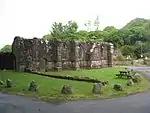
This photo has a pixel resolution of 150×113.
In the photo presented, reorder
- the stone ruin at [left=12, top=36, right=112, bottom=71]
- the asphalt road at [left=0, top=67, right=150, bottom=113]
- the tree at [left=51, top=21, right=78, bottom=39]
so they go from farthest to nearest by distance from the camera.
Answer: the tree at [left=51, top=21, right=78, bottom=39] < the stone ruin at [left=12, top=36, right=112, bottom=71] < the asphalt road at [left=0, top=67, right=150, bottom=113]

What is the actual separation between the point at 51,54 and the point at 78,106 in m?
24.4

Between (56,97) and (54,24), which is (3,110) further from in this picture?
(54,24)

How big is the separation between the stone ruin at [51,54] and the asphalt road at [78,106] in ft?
63.0

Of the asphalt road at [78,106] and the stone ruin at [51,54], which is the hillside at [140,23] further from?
the asphalt road at [78,106]

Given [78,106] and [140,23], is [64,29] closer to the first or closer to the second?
[140,23]

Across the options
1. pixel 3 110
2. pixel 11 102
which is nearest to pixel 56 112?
pixel 3 110

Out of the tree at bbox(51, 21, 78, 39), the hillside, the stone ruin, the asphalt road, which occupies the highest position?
the hillside

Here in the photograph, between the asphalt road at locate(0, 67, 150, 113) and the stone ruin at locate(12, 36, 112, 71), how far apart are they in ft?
63.0

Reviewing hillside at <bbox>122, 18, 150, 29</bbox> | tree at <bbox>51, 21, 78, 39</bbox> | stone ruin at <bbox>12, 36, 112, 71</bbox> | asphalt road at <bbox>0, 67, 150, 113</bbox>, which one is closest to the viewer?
asphalt road at <bbox>0, 67, 150, 113</bbox>

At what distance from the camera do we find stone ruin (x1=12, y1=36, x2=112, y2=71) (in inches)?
1581

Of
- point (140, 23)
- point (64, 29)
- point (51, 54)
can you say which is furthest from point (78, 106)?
point (140, 23)

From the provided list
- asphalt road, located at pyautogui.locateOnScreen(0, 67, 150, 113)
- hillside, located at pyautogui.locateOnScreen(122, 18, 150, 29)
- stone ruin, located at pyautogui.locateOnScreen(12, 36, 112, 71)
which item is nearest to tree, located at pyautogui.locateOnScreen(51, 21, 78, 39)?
stone ruin, located at pyautogui.locateOnScreen(12, 36, 112, 71)

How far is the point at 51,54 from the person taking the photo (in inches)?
1657

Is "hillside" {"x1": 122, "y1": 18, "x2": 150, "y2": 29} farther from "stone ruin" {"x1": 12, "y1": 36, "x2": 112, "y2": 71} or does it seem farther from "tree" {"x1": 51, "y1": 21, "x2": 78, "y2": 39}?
"stone ruin" {"x1": 12, "y1": 36, "x2": 112, "y2": 71}
